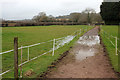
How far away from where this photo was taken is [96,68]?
6.29m

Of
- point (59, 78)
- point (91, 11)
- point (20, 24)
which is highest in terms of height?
point (91, 11)

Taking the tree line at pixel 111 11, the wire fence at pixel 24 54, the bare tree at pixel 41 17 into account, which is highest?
the bare tree at pixel 41 17

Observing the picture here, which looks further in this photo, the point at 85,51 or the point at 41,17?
the point at 41,17

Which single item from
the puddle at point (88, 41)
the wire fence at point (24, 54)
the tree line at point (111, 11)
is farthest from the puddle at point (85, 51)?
the tree line at point (111, 11)

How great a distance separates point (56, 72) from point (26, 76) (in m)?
1.30

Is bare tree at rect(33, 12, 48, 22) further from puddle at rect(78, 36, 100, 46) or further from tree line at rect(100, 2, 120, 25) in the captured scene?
puddle at rect(78, 36, 100, 46)

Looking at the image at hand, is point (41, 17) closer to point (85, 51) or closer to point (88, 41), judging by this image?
point (88, 41)

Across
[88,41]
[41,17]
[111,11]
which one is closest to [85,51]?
[88,41]

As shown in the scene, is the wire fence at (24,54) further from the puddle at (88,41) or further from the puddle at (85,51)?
the puddle at (88,41)

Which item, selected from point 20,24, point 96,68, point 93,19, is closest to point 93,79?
point 96,68

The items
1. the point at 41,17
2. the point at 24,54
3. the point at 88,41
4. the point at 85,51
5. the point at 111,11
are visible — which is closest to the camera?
the point at 24,54

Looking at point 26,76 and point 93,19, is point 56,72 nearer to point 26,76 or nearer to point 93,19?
point 26,76

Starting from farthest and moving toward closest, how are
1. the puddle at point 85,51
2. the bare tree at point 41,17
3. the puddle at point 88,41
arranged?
the bare tree at point 41,17, the puddle at point 88,41, the puddle at point 85,51

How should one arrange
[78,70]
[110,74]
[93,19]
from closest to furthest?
[110,74] → [78,70] → [93,19]
